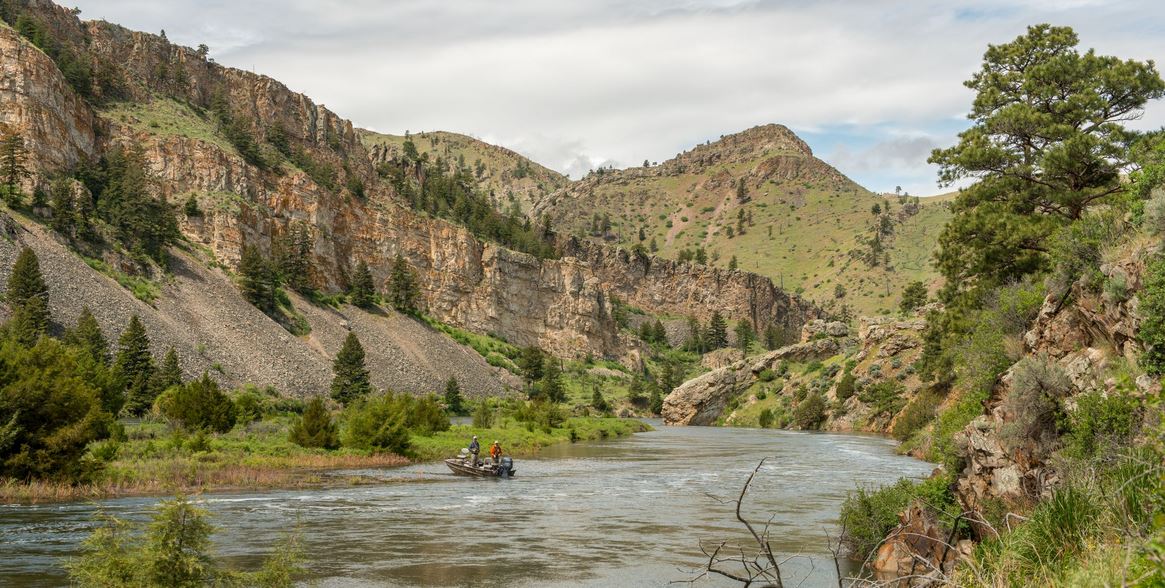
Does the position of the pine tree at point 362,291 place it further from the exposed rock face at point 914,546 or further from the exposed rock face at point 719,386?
the exposed rock face at point 914,546

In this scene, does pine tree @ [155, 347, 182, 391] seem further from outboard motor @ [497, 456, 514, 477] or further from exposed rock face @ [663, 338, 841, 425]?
exposed rock face @ [663, 338, 841, 425]

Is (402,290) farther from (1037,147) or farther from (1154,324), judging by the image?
(1154,324)

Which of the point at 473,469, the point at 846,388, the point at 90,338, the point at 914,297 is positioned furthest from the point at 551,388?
the point at 473,469

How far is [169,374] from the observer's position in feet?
219

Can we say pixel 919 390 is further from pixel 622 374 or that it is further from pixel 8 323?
pixel 622 374

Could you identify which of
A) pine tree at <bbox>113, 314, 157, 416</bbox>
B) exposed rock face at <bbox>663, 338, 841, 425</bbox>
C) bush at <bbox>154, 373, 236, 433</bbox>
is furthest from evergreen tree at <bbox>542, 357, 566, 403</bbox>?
bush at <bbox>154, 373, 236, 433</bbox>

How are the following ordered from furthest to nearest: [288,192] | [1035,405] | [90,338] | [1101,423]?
1. [288,192]
2. [90,338]
3. [1035,405]
4. [1101,423]

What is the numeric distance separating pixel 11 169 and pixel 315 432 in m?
57.2

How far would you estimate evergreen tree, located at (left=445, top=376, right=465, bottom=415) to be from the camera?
95.1m

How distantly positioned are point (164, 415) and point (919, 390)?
55.4 metres

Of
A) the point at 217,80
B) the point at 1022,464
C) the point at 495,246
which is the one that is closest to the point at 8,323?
the point at 1022,464

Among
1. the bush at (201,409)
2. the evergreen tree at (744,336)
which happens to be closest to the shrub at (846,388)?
the bush at (201,409)

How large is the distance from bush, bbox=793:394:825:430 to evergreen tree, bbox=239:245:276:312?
57.9 meters

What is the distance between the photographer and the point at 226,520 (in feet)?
89.0
